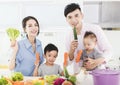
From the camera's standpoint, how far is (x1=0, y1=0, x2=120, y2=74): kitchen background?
1.70 metres

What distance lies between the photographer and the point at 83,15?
171 cm

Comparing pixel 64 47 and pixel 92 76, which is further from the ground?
pixel 64 47

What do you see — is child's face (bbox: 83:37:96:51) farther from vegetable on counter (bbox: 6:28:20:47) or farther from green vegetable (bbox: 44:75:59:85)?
vegetable on counter (bbox: 6:28:20:47)

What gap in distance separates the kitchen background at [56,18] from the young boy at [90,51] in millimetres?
80

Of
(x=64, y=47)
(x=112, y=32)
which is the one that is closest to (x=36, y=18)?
(x=64, y=47)

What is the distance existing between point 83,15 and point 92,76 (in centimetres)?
37

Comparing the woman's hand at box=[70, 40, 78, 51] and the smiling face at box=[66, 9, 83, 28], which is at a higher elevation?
the smiling face at box=[66, 9, 83, 28]

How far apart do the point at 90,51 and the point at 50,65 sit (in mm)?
266

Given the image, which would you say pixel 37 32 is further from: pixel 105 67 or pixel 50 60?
pixel 105 67

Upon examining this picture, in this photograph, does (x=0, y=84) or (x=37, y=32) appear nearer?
(x=0, y=84)

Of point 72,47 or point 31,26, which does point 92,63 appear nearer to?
point 72,47

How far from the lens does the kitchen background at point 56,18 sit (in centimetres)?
170

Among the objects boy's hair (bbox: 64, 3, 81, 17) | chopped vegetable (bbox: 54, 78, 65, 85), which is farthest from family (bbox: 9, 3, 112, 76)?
chopped vegetable (bbox: 54, 78, 65, 85)

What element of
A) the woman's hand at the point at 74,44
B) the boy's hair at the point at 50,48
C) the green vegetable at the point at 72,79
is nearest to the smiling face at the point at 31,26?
the boy's hair at the point at 50,48
